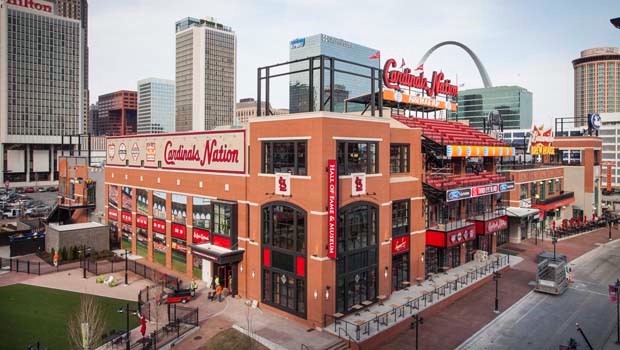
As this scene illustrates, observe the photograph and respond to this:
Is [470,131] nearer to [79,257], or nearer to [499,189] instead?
[499,189]

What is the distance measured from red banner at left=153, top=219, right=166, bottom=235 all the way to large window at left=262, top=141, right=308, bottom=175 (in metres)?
17.7

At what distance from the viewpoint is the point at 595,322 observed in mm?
32281

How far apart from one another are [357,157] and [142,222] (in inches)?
1134

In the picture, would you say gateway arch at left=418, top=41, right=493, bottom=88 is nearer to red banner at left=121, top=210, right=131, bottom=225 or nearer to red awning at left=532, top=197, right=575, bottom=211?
red awning at left=532, top=197, right=575, bottom=211

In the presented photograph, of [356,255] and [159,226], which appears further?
[159,226]

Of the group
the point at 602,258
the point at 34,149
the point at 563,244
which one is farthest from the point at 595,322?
the point at 34,149

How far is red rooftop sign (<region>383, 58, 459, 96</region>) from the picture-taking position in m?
45.4

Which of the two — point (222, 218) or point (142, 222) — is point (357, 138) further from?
point (142, 222)

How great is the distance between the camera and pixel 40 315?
32406 millimetres

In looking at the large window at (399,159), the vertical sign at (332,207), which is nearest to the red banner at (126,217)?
the vertical sign at (332,207)

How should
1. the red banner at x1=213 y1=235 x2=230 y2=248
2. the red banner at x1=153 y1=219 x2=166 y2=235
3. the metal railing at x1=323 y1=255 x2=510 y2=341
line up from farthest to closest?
1. the red banner at x1=153 y1=219 x2=166 y2=235
2. the red banner at x1=213 y1=235 x2=230 y2=248
3. the metal railing at x1=323 y1=255 x2=510 y2=341

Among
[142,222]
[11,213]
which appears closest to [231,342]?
[142,222]

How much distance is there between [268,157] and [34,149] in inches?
6681

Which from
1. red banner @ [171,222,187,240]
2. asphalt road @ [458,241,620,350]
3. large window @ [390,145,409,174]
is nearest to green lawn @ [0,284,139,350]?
red banner @ [171,222,187,240]
